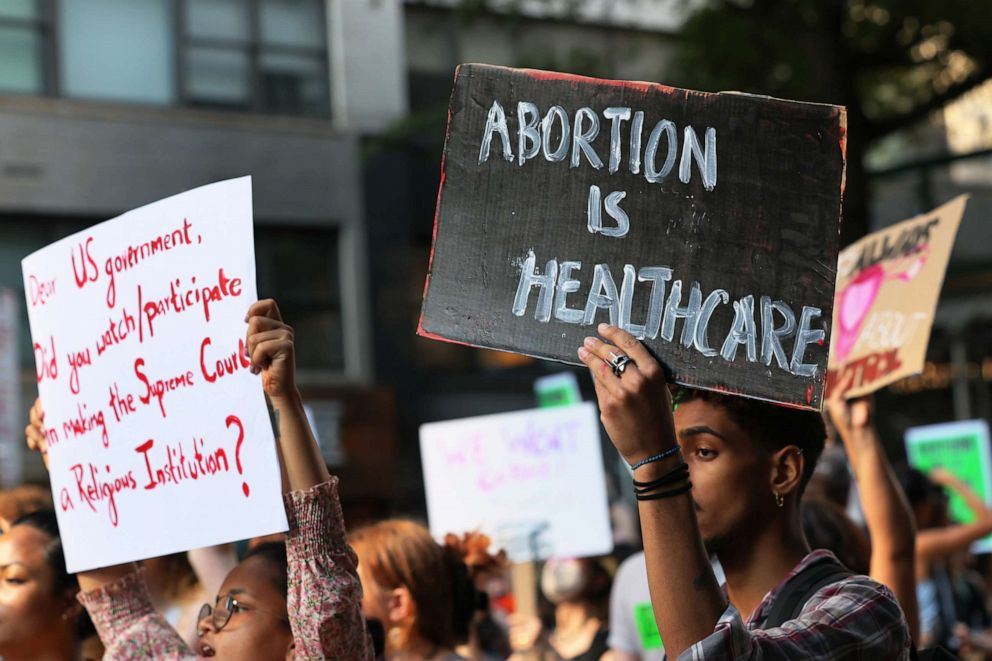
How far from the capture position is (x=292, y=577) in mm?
2623

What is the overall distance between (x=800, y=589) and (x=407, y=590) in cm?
183

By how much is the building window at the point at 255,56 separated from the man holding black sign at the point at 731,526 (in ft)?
50.5

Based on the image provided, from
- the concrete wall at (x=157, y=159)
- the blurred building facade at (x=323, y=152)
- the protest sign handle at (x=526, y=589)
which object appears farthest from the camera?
the blurred building facade at (x=323, y=152)

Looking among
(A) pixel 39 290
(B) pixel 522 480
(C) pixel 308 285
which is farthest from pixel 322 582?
(C) pixel 308 285

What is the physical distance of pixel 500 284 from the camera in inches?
95.2

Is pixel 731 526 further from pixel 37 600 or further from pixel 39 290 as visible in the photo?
pixel 37 600

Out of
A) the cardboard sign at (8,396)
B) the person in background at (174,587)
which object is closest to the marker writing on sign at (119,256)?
the person in background at (174,587)

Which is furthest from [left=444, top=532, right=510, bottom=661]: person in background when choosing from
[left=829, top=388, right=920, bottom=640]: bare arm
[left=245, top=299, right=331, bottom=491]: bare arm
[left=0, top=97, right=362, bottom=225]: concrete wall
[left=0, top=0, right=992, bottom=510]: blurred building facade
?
[left=0, top=97, right=362, bottom=225]: concrete wall

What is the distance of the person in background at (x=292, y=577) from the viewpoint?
8.48ft

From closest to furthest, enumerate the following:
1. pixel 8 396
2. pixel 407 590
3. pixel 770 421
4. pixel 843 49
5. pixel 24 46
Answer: pixel 770 421, pixel 407 590, pixel 8 396, pixel 843 49, pixel 24 46

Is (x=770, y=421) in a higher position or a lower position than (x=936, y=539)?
higher

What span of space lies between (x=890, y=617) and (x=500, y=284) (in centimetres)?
83

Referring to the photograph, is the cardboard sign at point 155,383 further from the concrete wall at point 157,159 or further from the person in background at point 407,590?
the concrete wall at point 157,159

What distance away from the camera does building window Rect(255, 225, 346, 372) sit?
17.3m
